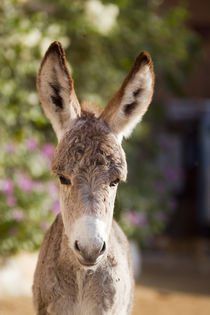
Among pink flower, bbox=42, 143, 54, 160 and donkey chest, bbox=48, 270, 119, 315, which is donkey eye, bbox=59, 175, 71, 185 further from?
pink flower, bbox=42, 143, 54, 160

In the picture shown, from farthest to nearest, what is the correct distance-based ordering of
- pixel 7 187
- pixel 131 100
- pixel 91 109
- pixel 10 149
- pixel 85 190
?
pixel 10 149, pixel 7 187, pixel 91 109, pixel 131 100, pixel 85 190

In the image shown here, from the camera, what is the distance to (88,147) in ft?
10.7

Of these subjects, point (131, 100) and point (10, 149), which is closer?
point (131, 100)

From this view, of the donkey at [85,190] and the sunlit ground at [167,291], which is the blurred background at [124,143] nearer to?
the sunlit ground at [167,291]

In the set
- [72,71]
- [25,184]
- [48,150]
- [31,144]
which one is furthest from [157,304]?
[72,71]

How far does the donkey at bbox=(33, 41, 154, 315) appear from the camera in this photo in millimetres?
3129

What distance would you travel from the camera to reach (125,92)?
347 cm

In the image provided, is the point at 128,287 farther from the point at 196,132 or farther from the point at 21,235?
the point at 196,132

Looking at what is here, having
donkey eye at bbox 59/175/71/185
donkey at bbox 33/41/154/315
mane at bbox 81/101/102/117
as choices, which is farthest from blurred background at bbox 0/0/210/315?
donkey eye at bbox 59/175/71/185

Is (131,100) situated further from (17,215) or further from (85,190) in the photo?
(17,215)

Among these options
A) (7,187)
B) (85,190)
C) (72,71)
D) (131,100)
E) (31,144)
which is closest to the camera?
(85,190)

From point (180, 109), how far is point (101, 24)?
7.04 m

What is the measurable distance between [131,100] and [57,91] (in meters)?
0.50

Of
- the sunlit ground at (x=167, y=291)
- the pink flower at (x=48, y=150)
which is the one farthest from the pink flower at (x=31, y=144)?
the sunlit ground at (x=167, y=291)
